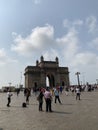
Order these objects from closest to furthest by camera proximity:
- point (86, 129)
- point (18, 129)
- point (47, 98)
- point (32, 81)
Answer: point (86, 129), point (18, 129), point (47, 98), point (32, 81)

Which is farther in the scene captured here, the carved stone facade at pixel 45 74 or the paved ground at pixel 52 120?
the carved stone facade at pixel 45 74

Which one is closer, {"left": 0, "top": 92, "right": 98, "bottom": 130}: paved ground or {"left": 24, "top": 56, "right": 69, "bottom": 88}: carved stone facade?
{"left": 0, "top": 92, "right": 98, "bottom": 130}: paved ground

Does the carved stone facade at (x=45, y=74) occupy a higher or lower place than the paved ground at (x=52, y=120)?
higher

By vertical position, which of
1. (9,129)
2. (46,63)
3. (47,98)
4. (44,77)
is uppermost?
(46,63)

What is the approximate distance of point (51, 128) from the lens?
8.39 metres

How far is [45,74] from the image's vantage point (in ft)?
309

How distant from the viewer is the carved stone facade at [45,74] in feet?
305

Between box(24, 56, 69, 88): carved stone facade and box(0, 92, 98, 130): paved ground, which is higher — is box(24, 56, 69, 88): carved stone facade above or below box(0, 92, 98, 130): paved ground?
above

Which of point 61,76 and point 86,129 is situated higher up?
point 61,76

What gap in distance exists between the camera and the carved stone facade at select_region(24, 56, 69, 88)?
305 ft

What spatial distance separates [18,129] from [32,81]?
3340 inches

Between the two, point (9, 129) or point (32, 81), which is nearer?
point (9, 129)

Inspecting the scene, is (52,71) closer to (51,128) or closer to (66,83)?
(66,83)

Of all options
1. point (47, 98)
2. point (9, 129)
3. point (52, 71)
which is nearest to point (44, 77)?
point (52, 71)
